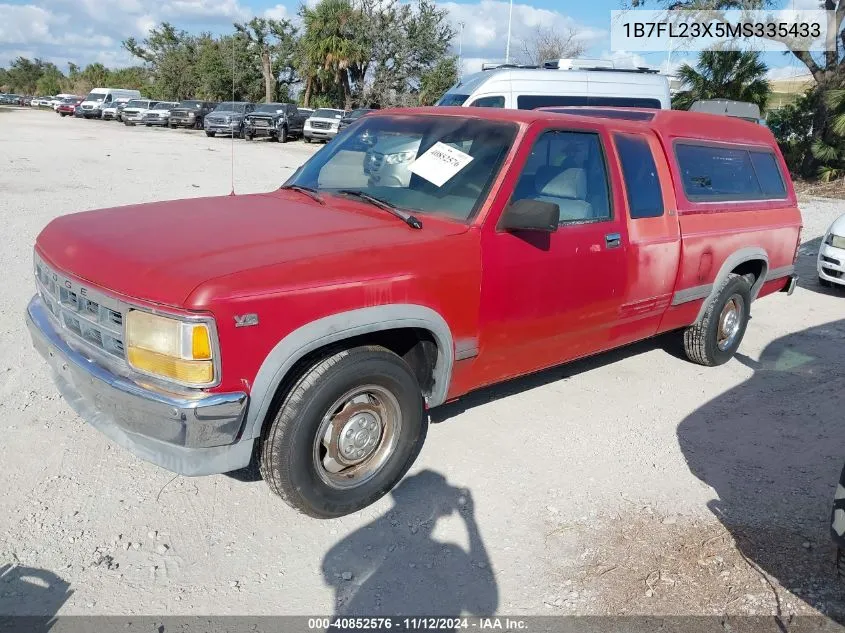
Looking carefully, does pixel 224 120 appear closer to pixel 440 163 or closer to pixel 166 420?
pixel 440 163

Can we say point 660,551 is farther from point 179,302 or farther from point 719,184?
point 719,184

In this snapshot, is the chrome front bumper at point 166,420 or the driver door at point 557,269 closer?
the chrome front bumper at point 166,420

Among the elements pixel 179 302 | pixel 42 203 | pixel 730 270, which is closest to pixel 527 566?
pixel 179 302

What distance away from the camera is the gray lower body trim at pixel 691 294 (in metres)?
4.99

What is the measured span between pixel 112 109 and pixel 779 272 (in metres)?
44.6

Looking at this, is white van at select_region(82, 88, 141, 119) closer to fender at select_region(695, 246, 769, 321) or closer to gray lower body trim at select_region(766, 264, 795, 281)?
gray lower body trim at select_region(766, 264, 795, 281)

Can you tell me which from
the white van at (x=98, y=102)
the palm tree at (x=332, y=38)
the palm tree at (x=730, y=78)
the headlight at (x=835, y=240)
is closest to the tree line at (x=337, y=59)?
the palm tree at (x=332, y=38)

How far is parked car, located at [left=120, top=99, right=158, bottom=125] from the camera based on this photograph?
3809cm

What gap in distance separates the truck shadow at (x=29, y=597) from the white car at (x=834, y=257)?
27.5ft

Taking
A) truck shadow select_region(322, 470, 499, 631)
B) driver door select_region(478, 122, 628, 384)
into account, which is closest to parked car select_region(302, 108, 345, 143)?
driver door select_region(478, 122, 628, 384)

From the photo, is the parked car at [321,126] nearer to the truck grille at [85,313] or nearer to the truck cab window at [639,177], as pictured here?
the truck cab window at [639,177]

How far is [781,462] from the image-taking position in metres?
4.22

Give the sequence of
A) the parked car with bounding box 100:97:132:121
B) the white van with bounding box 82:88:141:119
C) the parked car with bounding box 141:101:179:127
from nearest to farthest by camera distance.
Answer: the parked car with bounding box 141:101:179:127, the parked car with bounding box 100:97:132:121, the white van with bounding box 82:88:141:119

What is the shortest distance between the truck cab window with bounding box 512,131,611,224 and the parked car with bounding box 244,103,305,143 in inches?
1100
